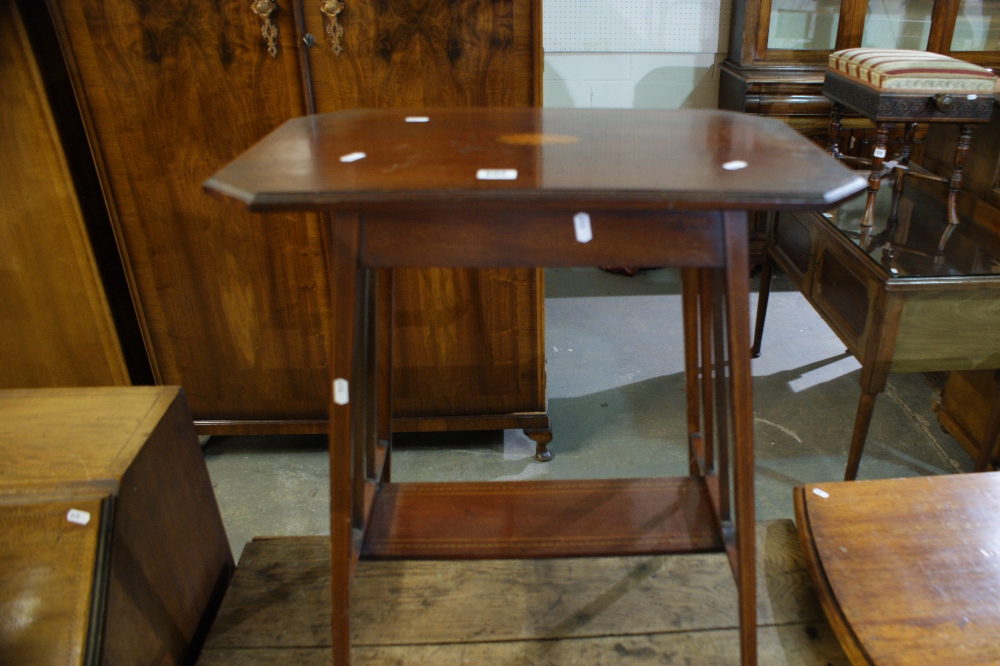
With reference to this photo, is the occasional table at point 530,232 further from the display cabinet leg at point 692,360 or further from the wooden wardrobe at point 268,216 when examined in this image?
the wooden wardrobe at point 268,216

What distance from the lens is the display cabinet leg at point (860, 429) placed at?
74.4 inches

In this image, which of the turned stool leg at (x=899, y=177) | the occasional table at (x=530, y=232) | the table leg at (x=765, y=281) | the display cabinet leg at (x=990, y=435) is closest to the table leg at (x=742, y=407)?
the occasional table at (x=530, y=232)

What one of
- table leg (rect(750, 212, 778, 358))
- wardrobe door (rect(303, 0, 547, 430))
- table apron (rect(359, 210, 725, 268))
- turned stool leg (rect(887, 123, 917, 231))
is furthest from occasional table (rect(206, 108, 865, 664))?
table leg (rect(750, 212, 778, 358))

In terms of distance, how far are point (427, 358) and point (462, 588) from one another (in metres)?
0.85

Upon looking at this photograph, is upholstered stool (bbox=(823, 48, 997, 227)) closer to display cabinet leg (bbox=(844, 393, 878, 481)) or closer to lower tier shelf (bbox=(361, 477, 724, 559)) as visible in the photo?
display cabinet leg (bbox=(844, 393, 878, 481))

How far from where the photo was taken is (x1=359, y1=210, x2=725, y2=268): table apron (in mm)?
1006

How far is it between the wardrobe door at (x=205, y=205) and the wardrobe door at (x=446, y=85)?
0.43ft

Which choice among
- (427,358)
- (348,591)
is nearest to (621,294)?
(427,358)

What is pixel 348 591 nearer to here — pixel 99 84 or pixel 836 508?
pixel 836 508

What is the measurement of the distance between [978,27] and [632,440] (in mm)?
2446

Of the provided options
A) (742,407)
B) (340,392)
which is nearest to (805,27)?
(742,407)

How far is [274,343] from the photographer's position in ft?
7.19

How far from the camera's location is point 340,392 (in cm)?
107

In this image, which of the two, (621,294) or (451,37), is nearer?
(451,37)
